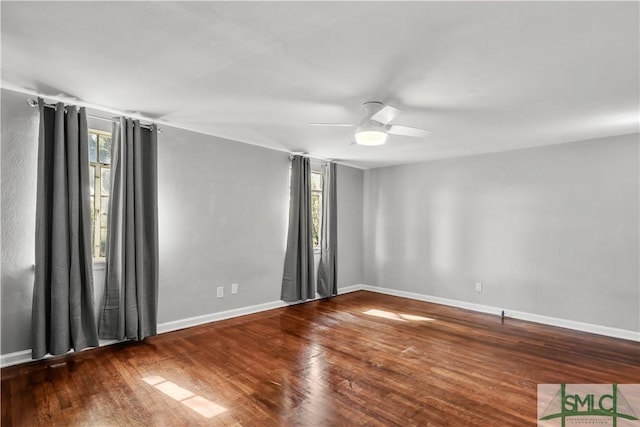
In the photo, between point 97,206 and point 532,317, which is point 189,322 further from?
point 532,317

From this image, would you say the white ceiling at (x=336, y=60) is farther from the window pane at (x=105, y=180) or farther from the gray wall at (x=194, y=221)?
the window pane at (x=105, y=180)

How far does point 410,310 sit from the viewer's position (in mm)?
4957

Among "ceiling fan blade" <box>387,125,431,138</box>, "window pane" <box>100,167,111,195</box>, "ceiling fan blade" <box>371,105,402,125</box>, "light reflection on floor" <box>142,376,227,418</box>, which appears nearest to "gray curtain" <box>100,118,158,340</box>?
"window pane" <box>100,167,111,195</box>

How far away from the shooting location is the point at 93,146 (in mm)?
3484

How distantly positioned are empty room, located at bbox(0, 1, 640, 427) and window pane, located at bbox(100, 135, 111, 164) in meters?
0.02

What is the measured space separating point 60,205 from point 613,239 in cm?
583

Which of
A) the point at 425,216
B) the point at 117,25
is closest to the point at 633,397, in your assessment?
the point at 425,216

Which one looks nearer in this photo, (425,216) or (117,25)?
(117,25)

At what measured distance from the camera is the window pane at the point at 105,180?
11.5ft

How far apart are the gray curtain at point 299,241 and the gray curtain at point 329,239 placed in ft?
1.30

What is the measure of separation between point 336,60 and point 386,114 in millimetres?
943

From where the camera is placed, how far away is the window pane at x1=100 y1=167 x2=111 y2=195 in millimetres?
3500

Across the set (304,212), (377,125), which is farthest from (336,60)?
(304,212)

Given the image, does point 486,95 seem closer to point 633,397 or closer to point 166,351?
point 633,397
